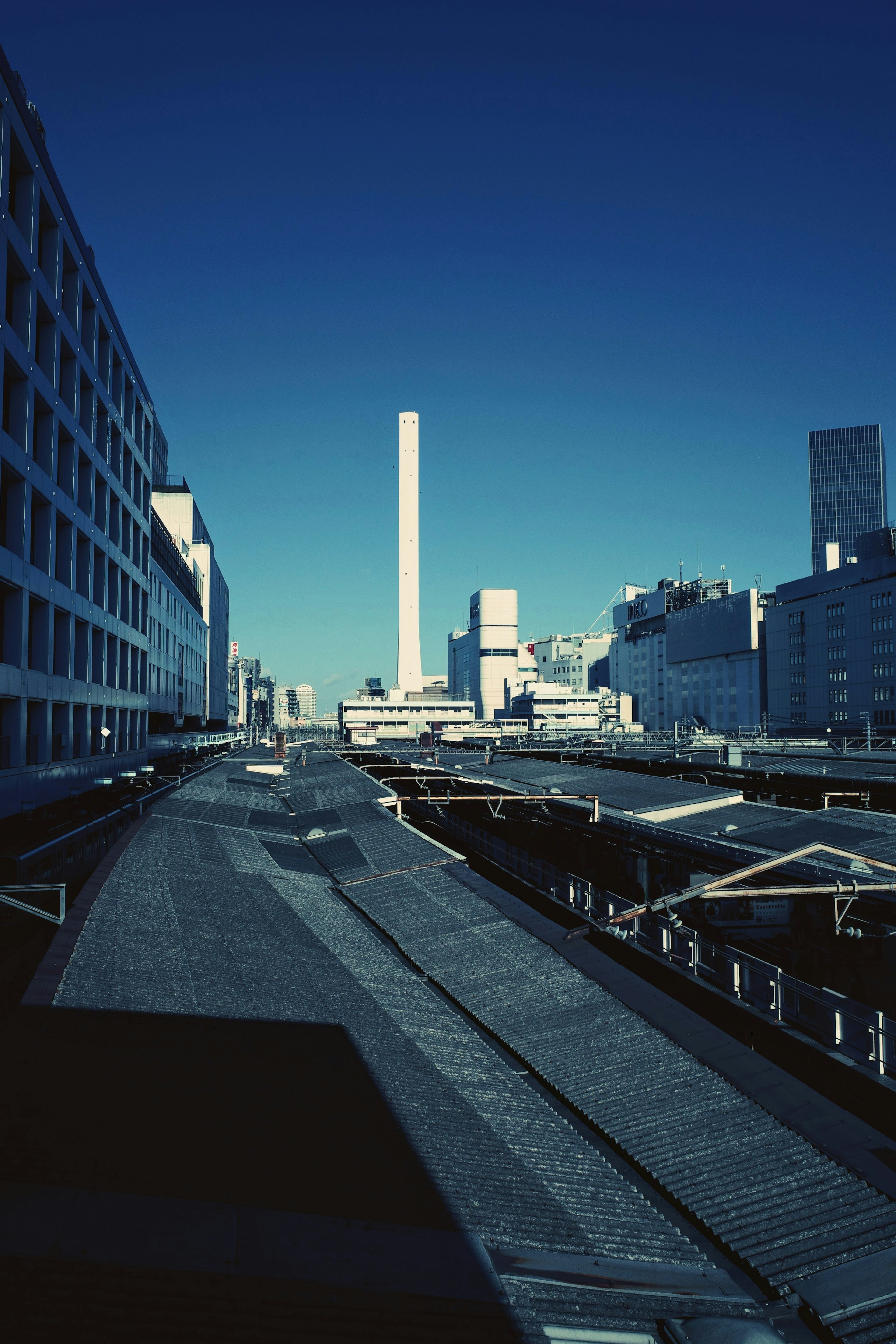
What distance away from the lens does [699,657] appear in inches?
6417

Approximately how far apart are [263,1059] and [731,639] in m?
153

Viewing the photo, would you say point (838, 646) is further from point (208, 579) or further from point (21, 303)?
point (21, 303)

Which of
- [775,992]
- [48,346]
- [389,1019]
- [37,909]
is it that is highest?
[48,346]

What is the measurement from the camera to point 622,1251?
318 inches

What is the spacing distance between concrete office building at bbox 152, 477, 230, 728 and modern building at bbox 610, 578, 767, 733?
2867 inches

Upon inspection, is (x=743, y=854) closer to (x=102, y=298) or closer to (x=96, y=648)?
(x=96, y=648)

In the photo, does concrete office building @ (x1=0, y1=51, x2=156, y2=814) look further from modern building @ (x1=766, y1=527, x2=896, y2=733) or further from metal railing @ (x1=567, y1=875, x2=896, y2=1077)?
modern building @ (x1=766, y1=527, x2=896, y2=733)

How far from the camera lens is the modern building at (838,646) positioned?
107 meters

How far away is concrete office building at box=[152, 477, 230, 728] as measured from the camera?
88.3 meters

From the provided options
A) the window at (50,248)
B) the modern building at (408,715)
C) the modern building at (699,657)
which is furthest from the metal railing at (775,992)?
the modern building at (408,715)

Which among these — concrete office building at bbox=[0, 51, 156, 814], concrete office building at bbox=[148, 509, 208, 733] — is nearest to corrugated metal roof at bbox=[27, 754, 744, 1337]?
concrete office building at bbox=[0, 51, 156, 814]

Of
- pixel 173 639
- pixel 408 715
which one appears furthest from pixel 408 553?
pixel 173 639

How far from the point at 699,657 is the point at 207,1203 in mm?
164902

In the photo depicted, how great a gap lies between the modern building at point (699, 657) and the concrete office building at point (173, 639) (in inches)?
3108
